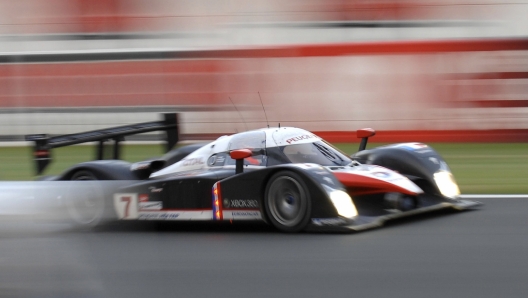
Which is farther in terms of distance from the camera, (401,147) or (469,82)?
(469,82)

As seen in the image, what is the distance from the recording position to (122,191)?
740 cm

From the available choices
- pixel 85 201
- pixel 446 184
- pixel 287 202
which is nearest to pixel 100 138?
pixel 287 202

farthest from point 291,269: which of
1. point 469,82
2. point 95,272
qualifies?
point 469,82

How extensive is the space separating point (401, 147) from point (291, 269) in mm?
2664

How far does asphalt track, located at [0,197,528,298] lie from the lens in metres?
5.18

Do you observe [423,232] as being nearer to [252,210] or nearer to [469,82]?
[252,210]

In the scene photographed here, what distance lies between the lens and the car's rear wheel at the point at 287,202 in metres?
6.74

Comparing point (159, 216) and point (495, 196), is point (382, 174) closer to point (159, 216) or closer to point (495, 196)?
point (159, 216)

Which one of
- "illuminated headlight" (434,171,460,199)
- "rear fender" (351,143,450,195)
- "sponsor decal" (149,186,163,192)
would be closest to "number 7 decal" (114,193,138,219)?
"sponsor decal" (149,186,163,192)

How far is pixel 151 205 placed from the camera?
7383 mm

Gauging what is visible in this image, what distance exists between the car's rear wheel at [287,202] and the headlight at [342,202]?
202mm

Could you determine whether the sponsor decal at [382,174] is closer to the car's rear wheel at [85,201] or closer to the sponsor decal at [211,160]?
the sponsor decal at [211,160]

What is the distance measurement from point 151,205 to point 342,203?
1.67 meters


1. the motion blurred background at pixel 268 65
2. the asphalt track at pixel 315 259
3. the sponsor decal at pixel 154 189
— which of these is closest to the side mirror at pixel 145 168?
the asphalt track at pixel 315 259
